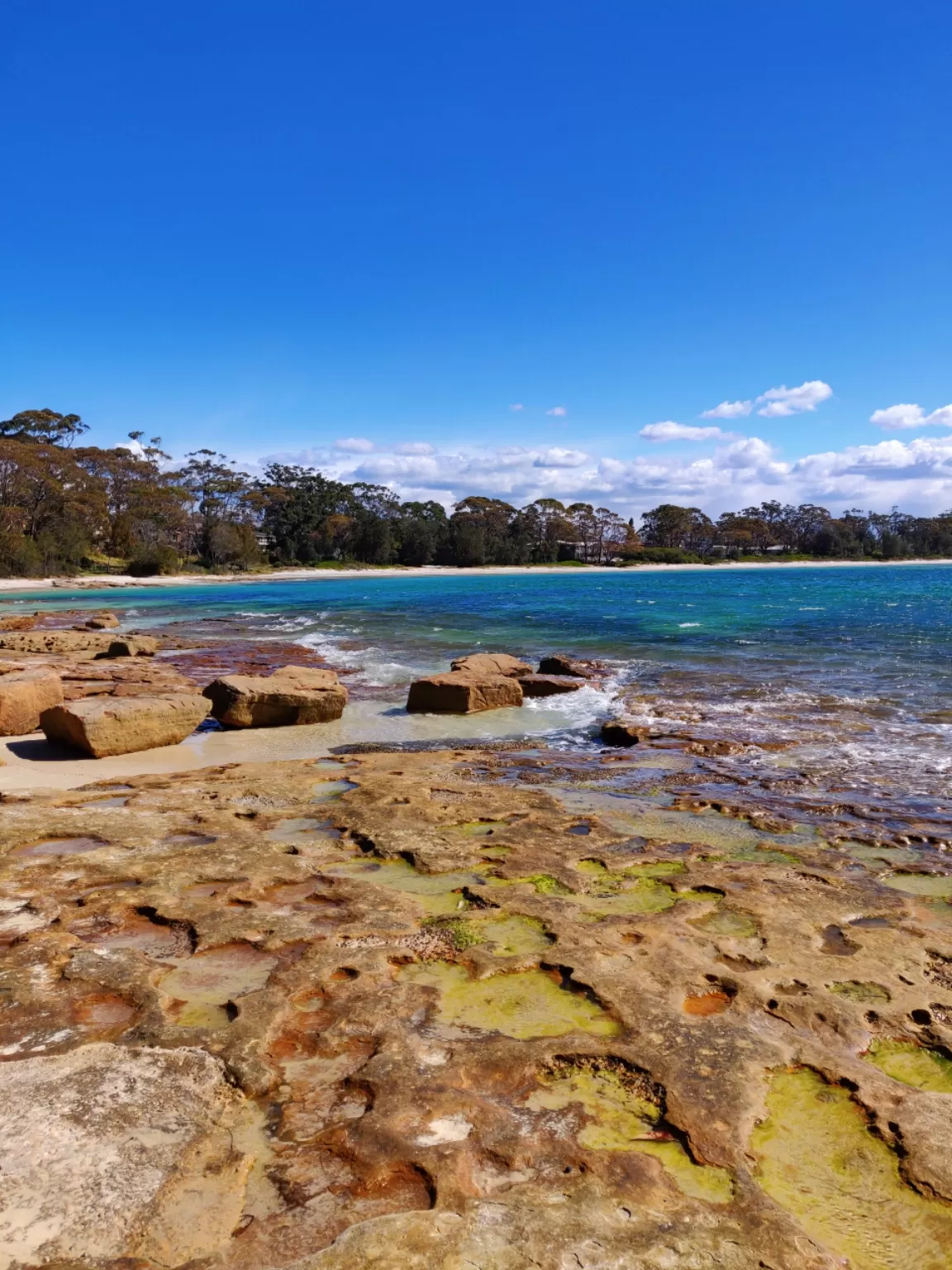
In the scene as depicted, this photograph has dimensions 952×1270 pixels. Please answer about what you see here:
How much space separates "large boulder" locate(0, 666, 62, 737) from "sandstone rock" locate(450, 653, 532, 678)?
621cm

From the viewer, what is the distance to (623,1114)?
3020 millimetres

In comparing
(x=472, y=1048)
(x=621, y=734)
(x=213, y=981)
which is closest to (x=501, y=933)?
(x=472, y=1048)

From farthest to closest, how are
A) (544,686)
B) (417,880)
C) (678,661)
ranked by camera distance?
(678,661) → (544,686) → (417,880)

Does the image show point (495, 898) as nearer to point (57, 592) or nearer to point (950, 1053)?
point (950, 1053)

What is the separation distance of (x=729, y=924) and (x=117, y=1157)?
364 cm

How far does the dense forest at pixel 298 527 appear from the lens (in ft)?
190

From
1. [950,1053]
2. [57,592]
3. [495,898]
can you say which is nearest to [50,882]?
[495,898]

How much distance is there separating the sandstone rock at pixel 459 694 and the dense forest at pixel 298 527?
5055 cm

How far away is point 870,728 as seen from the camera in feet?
36.1

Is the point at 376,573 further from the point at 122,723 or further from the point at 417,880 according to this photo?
the point at 417,880

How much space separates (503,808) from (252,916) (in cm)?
294

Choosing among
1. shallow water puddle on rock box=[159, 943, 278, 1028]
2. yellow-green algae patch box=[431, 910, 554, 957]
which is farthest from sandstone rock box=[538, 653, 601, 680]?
shallow water puddle on rock box=[159, 943, 278, 1028]

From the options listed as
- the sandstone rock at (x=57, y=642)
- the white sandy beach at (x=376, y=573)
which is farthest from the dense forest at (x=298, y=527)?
the sandstone rock at (x=57, y=642)

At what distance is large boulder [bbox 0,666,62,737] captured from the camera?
10009 millimetres
